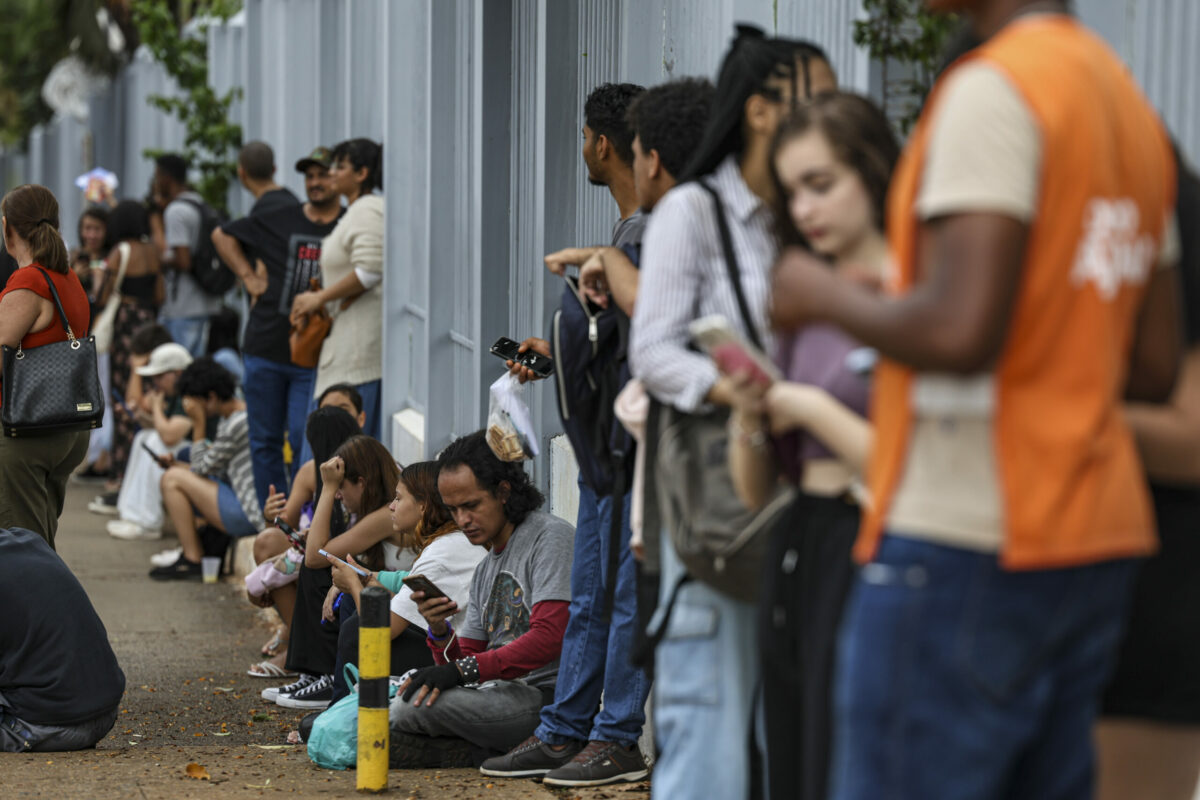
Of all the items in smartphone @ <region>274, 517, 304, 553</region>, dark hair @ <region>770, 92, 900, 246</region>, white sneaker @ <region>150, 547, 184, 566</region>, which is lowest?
white sneaker @ <region>150, 547, 184, 566</region>

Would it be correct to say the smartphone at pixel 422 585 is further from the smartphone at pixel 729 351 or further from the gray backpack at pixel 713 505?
the smartphone at pixel 729 351

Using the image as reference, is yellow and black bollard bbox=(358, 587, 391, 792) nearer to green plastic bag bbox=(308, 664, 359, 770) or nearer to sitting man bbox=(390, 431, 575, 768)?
sitting man bbox=(390, 431, 575, 768)

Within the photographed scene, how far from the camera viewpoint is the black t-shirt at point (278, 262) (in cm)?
983

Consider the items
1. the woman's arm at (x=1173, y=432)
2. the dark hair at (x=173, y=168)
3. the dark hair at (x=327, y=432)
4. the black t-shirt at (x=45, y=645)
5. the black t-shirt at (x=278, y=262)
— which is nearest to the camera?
the woman's arm at (x=1173, y=432)

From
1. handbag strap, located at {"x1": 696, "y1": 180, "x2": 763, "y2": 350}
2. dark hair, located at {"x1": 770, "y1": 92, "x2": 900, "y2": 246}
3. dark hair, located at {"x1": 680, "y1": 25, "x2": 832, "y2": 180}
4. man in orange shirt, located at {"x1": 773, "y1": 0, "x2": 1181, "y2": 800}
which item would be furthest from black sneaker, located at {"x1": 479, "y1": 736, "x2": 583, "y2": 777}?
Answer: man in orange shirt, located at {"x1": 773, "y1": 0, "x2": 1181, "y2": 800}

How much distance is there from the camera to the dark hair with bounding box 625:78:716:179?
13.5 ft

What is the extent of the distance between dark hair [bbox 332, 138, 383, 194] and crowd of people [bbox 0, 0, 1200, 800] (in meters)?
4.00

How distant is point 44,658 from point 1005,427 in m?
4.71

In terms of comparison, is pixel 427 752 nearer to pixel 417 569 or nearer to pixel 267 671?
pixel 417 569

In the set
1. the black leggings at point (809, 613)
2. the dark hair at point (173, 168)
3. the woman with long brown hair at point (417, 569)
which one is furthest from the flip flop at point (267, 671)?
the dark hair at point (173, 168)

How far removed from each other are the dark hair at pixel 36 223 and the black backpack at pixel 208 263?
19.0 feet

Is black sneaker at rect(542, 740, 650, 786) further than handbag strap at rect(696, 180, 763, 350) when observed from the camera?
Yes

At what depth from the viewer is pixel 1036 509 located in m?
2.25

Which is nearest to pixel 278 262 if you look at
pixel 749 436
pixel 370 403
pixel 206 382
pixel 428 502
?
pixel 370 403
